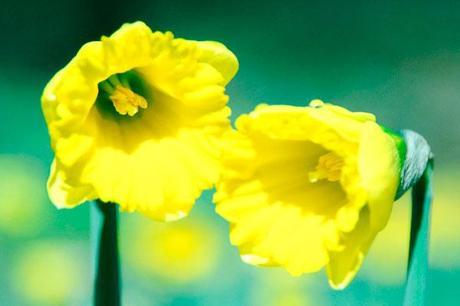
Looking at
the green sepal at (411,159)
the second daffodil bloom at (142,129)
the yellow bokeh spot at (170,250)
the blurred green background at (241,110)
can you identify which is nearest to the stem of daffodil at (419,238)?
the green sepal at (411,159)

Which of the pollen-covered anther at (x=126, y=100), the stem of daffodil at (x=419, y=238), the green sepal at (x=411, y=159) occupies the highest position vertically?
the pollen-covered anther at (x=126, y=100)

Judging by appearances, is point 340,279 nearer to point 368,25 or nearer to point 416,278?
point 416,278

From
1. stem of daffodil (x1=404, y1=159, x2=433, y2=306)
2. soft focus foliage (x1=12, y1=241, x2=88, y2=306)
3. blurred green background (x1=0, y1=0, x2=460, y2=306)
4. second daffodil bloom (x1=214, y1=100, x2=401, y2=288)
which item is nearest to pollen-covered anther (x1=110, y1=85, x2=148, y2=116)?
second daffodil bloom (x1=214, y1=100, x2=401, y2=288)

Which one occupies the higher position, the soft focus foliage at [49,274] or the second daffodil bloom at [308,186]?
the soft focus foliage at [49,274]

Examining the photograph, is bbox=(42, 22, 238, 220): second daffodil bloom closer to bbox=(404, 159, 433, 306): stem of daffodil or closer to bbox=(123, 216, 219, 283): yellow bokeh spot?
bbox=(404, 159, 433, 306): stem of daffodil

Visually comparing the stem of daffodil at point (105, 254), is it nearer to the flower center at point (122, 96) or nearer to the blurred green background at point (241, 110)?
the flower center at point (122, 96)

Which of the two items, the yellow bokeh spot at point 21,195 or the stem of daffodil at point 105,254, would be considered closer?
the stem of daffodil at point 105,254

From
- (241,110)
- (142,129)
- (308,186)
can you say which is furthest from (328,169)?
(241,110)
